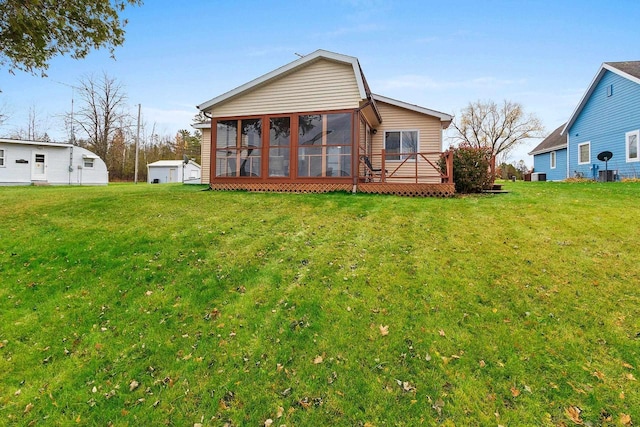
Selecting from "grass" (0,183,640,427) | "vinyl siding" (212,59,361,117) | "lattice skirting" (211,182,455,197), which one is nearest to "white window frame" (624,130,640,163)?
"grass" (0,183,640,427)

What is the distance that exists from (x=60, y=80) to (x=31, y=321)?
37294 millimetres

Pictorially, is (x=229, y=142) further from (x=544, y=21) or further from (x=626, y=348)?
(x=544, y=21)

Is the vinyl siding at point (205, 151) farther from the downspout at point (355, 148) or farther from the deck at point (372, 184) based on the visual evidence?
the downspout at point (355, 148)

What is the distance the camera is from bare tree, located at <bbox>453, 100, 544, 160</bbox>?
132 ft

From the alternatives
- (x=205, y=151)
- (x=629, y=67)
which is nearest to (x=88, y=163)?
(x=205, y=151)

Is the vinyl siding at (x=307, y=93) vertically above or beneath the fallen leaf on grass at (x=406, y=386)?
above

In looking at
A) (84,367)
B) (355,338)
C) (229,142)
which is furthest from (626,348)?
(229,142)

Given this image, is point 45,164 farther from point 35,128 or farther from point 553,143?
point 553,143

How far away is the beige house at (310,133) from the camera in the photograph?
1120cm

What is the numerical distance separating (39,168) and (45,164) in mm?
450

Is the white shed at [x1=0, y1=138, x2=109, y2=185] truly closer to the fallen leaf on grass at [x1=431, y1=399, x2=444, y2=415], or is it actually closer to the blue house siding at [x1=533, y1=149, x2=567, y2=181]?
the fallen leaf on grass at [x1=431, y1=399, x2=444, y2=415]

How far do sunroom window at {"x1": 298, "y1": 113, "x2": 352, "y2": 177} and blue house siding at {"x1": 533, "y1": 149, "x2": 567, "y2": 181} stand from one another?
18.4 meters

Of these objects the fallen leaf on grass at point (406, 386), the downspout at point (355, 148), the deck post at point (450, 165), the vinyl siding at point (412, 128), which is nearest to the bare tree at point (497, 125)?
the vinyl siding at point (412, 128)

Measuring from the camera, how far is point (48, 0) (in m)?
8.10
